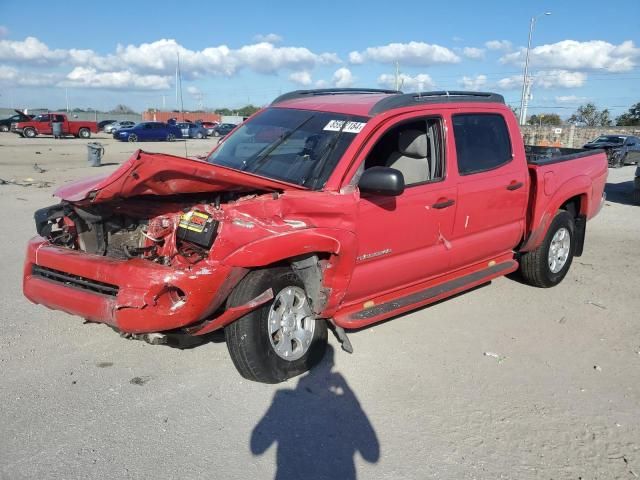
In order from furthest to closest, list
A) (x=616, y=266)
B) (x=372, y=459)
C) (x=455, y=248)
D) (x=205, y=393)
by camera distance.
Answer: (x=616, y=266) < (x=455, y=248) < (x=205, y=393) < (x=372, y=459)

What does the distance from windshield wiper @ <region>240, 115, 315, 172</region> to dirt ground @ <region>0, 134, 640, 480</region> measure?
150cm

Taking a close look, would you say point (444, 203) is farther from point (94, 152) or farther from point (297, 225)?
point (94, 152)

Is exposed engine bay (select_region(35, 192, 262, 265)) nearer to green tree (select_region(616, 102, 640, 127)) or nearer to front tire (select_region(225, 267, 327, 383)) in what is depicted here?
front tire (select_region(225, 267, 327, 383))

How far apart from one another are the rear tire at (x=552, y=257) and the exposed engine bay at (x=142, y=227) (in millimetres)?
3645

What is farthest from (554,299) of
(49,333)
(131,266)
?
(49,333)

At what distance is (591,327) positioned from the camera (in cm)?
521

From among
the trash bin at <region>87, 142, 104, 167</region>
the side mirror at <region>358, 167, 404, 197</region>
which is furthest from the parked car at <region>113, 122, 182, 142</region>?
the side mirror at <region>358, 167, 404, 197</region>

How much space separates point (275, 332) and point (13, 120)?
43.7m

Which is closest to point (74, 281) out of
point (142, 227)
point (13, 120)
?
point (142, 227)

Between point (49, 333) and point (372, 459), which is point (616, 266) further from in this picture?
point (49, 333)

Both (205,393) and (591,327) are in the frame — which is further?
(591,327)

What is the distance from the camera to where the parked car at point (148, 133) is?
38281mm

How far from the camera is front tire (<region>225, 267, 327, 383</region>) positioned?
364cm

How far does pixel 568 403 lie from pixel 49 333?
4.04 m
